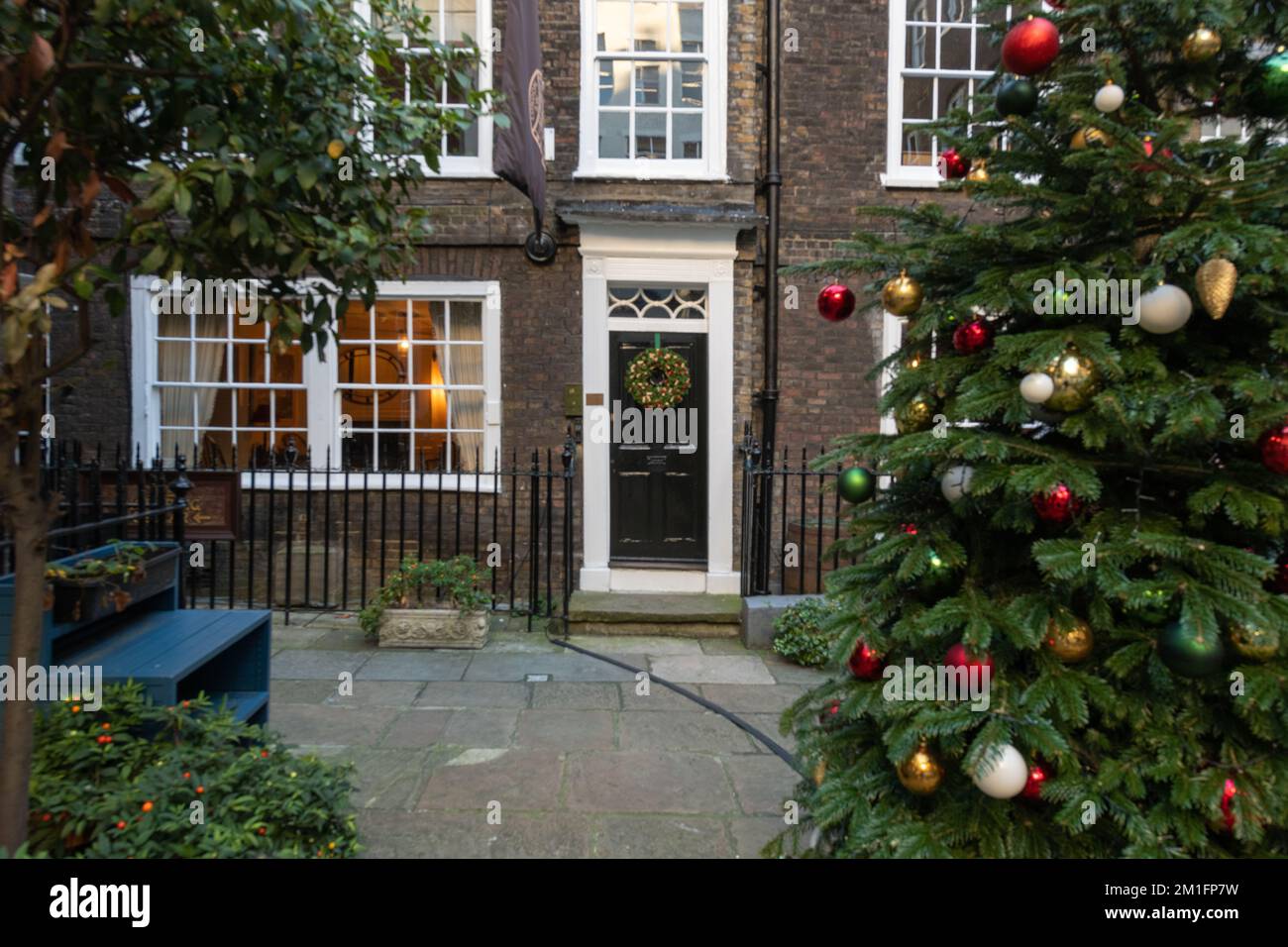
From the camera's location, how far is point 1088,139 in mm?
2393

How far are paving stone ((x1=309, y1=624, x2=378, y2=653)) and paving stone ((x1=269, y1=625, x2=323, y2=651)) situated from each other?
0.04 metres

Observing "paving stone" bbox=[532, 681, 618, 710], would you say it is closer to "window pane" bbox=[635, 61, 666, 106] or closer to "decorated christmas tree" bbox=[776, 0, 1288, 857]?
"decorated christmas tree" bbox=[776, 0, 1288, 857]

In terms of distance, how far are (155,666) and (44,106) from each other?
6.68 ft

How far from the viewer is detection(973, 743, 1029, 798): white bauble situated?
219 centimetres

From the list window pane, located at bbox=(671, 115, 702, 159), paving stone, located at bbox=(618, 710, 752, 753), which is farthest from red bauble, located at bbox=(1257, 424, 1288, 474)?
window pane, located at bbox=(671, 115, 702, 159)

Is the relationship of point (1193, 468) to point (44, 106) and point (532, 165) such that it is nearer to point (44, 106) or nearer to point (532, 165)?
point (44, 106)

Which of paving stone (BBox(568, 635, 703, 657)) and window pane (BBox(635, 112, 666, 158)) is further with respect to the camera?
window pane (BBox(635, 112, 666, 158))

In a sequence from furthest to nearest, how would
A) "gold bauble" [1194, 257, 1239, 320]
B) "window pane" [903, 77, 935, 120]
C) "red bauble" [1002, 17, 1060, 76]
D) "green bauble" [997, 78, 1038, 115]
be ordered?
"window pane" [903, 77, 935, 120] → "green bauble" [997, 78, 1038, 115] → "red bauble" [1002, 17, 1060, 76] → "gold bauble" [1194, 257, 1239, 320]

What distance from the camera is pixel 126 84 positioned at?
2783 mm

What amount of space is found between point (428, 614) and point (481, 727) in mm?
1891

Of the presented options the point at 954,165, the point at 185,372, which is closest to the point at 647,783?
the point at 954,165

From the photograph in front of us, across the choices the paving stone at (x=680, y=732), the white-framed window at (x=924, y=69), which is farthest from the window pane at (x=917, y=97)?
the paving stone at (x=680, y=732)

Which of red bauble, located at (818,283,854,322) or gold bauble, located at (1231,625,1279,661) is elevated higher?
red bauble, located at (818,283,854,322)
